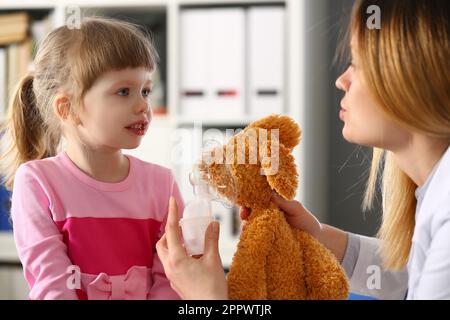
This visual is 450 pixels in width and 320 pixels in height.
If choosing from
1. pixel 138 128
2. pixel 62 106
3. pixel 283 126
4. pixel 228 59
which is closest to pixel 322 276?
pixel 283 126

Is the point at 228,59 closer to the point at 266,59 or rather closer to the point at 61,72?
the point at 266,59

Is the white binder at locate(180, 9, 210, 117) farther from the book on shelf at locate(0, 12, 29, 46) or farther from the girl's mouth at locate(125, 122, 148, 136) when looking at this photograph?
the girl's mouth at locate(125, 122, 148, 136)

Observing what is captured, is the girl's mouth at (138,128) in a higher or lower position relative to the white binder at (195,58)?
lower

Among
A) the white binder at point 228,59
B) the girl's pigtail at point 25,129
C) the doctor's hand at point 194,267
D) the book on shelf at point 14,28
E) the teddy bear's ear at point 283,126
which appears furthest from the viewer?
the book on shelf at point 14,28

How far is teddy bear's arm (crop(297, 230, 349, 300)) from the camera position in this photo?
2.37ft

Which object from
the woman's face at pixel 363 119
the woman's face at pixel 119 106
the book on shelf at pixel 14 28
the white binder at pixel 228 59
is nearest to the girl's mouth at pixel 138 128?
A: the woman's face at pixel 119 106

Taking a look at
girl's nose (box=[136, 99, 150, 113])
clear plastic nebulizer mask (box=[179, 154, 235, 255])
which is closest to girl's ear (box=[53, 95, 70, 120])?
girl's nose (box=[136, 99, 150, 113])

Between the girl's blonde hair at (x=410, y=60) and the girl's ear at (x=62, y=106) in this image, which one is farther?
the girl's ear at (x=62, y=106)

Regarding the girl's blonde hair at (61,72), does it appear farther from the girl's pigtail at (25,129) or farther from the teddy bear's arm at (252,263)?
the teddy bear's arm at (252,263)

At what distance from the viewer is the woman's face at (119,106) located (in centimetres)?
82

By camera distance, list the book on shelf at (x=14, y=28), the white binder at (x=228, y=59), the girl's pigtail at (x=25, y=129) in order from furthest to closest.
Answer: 1. the book on shelf at (x=14, y=28)
2. the white binder at (x=228, y=59)
3. the girl's pigtail at (x=25, y=129)

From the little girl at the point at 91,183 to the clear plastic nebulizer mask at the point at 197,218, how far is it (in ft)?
0.44

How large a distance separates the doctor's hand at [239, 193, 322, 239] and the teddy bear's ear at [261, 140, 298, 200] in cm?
5

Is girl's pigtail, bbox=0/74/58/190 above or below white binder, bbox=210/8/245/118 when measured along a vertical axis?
below
